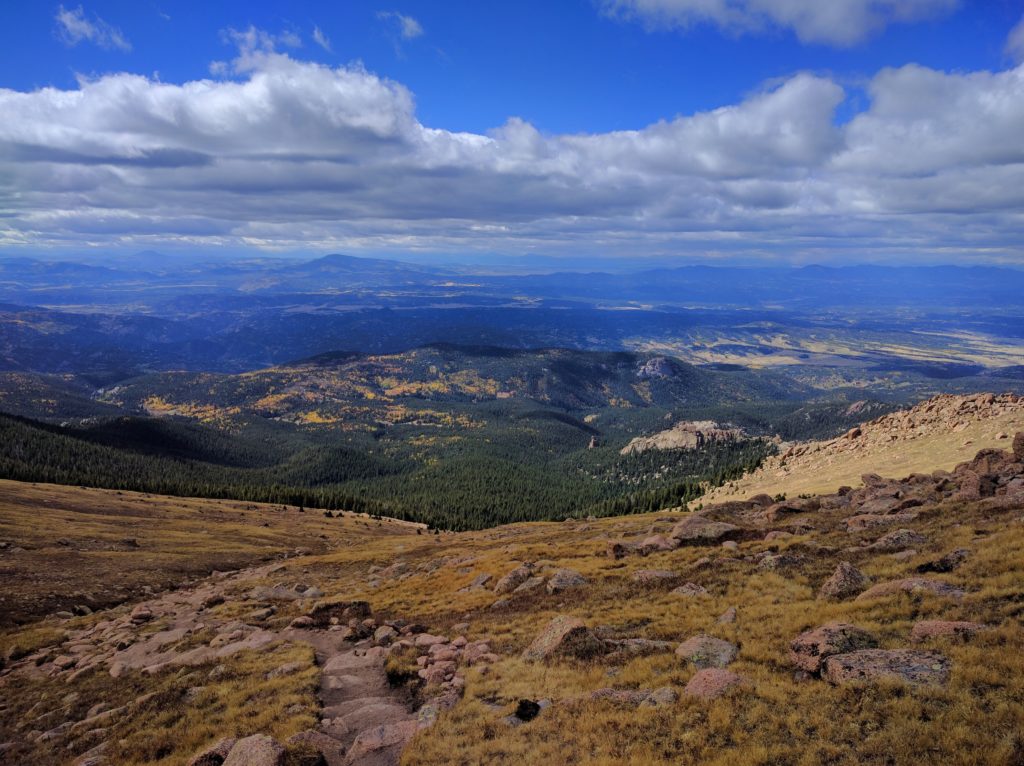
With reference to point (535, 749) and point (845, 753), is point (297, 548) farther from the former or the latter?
point (845, 753)

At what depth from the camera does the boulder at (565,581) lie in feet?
124

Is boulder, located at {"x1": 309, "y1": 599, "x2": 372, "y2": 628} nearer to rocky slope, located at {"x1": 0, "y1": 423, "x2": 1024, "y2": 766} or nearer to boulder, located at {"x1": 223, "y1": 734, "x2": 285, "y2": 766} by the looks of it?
rocky slope, located at {"x1": 0, "y1": 423, "x2": 1024, "y2": 766}

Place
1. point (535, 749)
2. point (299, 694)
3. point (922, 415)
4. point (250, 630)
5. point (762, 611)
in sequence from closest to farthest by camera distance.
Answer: point (535, 749) → point (299, 694) → point (762, 611) → point (250, 630) → point (922, 415)

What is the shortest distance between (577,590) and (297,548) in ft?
219


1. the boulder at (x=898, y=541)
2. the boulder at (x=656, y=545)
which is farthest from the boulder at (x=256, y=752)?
the boulder at (x=898, y=541)

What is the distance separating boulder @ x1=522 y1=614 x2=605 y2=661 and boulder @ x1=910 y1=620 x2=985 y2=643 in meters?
13.1

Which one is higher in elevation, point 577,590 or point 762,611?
point 762,611

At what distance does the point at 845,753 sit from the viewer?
1507 centimetres

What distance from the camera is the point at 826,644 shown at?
806 inches

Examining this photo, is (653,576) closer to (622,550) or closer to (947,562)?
(622,550)

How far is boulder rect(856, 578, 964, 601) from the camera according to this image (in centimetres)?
2372

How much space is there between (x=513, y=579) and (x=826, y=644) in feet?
80.7

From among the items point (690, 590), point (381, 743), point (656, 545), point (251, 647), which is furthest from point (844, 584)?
point (251, 647)

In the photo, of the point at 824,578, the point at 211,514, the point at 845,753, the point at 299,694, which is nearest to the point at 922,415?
the point at 824,578
